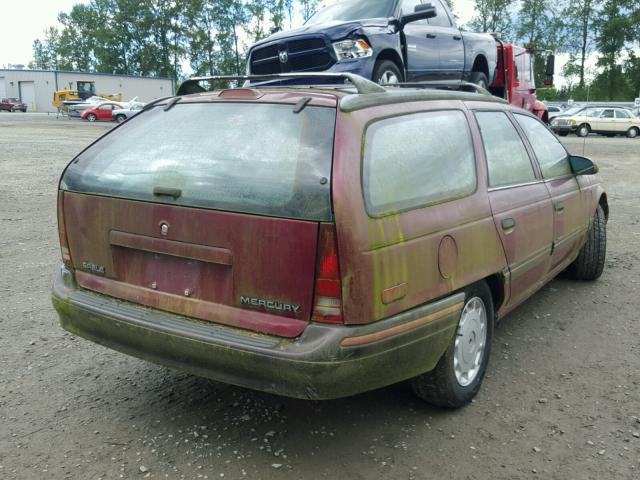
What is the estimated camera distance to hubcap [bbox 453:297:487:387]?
3205 mm

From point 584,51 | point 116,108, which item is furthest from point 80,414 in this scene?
point 584,51

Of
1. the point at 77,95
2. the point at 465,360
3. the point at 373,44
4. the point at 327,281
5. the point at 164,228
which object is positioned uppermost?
the point at 77,95

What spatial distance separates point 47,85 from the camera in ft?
213

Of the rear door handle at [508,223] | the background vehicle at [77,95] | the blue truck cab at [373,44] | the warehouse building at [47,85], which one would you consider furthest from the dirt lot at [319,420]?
the warehouse building at [47,85]

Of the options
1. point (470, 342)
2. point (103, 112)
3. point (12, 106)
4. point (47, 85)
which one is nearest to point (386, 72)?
point (470, 342)

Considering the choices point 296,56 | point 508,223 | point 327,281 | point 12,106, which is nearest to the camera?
point 327,281

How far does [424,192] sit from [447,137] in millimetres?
513

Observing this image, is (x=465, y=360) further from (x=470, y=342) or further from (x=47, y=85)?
(x=47, y=85)

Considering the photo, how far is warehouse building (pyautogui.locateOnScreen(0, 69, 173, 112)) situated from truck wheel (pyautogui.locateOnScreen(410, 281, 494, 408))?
215 feet

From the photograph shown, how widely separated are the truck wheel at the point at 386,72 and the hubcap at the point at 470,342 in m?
4.38

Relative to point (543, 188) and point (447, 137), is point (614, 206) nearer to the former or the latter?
point (543, 188)

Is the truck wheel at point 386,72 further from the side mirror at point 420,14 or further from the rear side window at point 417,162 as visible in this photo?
the rear side window at point 417,162

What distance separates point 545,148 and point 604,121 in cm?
3040

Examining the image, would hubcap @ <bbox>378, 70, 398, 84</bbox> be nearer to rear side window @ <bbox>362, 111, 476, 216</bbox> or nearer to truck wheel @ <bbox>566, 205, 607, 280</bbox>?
truck wheel @ <bbox>566, 205, 607, 280</bbox>
